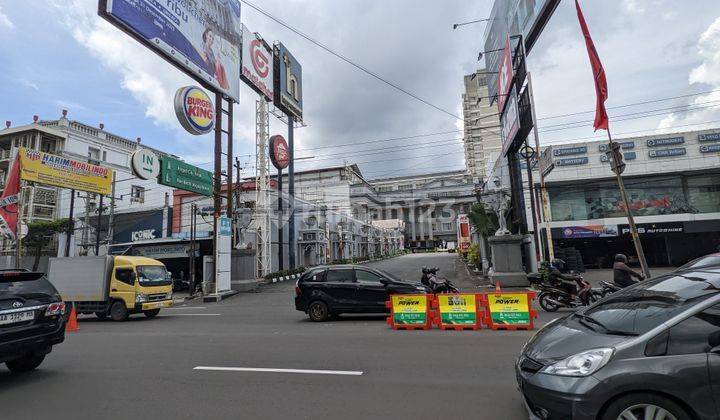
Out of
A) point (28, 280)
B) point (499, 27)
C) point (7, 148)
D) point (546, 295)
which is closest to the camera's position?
point (28, 280)

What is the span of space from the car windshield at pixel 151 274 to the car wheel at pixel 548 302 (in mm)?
13047

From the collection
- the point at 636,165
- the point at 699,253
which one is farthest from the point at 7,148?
the point at 699,253

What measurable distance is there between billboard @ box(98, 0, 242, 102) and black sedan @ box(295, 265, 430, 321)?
14731 millimetres

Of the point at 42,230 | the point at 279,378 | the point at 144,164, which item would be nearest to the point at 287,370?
the point at 279,378

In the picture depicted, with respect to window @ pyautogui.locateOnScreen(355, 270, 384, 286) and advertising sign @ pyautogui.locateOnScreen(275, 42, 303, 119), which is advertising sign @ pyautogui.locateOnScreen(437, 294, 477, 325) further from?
advertising sign @ pyautogui.locateOnScreen(275, 42, 303, 119)

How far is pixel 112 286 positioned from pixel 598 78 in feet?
55.3

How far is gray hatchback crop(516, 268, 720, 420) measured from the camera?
299 cm

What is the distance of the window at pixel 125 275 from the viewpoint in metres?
14.0

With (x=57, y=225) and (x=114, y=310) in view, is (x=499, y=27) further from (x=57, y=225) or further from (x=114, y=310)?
(x=57, y=225)

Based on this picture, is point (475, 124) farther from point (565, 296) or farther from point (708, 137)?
point (565, 296)

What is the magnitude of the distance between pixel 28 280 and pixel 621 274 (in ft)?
42.5

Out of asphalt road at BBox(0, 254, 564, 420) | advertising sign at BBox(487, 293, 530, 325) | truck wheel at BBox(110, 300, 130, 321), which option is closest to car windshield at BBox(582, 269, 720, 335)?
asphalt road at BBox(0, 254, 564, 420)

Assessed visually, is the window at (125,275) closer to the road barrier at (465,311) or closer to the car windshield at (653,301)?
the road barrier at (465,311)

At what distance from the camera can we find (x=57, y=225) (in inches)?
1606
